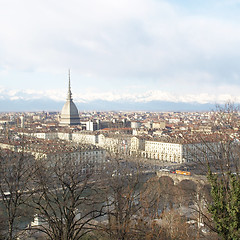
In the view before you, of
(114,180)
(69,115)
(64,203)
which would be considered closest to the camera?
(64,203)

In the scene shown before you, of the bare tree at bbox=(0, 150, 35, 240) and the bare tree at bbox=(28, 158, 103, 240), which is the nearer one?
the bare tree at bbox=(28, 158, 103, 240)

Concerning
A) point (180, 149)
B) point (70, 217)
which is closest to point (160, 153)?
point (180, 149)

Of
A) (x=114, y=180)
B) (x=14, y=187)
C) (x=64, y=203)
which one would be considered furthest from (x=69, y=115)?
(x=64, y=203)

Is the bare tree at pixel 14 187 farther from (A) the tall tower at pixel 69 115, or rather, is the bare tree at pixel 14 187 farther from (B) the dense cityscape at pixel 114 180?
(A) the tall tower at pixel 69 115

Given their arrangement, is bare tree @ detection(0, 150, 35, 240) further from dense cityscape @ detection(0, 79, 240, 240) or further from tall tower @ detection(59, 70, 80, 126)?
tall tower @ detection(59, 70, 80, 126)

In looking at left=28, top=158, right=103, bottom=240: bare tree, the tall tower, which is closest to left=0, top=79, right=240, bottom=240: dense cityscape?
left=28, top=158, right=103, bottom=240: bare tree

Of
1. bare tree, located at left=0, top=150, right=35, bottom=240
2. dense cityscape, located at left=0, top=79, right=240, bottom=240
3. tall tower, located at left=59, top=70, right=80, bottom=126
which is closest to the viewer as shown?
dense cityscape, located at left=0, top=79, right=240, bottom=240

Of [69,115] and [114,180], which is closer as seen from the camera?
[114,180]

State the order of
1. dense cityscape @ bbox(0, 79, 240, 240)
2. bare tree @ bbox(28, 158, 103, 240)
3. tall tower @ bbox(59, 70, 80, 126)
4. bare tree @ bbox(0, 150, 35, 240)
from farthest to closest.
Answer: tall tower @ bbox(59, 70, 80, 126), bare tree @ bbox(0, 150, 35, 240), dense cityscape @ bbox(0, 79, 240, 240), bare tree @ bbox(28, 158, 103, 240)

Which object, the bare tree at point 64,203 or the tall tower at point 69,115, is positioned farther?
the tall tower at point 69,115

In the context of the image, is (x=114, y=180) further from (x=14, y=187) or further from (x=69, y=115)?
(x=69, y=115)

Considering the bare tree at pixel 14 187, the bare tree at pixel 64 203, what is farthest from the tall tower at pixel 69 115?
the bare tree at pixel 64 203

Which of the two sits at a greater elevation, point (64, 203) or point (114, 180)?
point (64, 203)

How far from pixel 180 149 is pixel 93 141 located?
15140 millimetres
